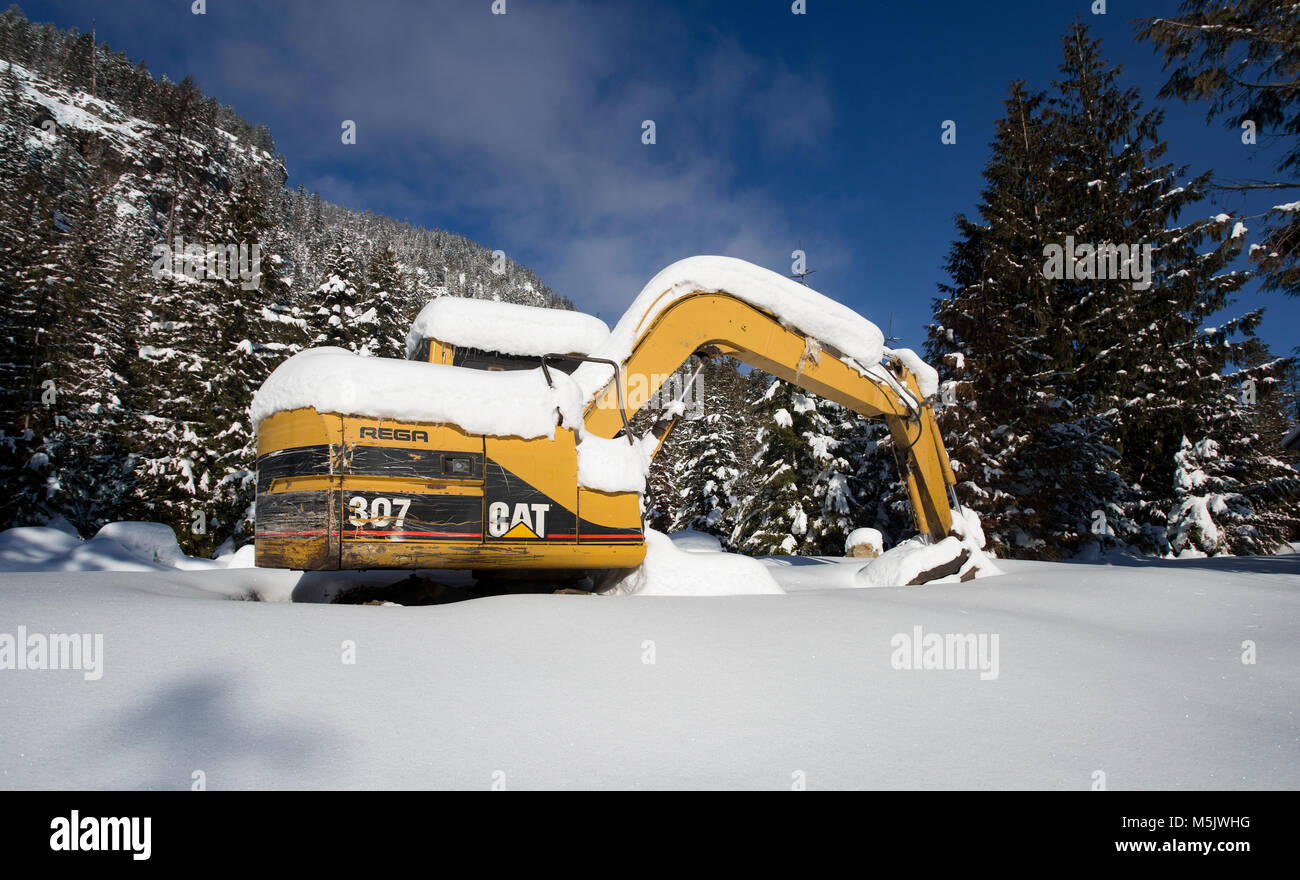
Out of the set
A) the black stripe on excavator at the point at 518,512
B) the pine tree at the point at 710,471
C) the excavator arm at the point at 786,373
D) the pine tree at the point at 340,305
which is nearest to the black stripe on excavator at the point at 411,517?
the black stripe on excavator at the point at 518,512

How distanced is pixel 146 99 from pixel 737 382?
114 m

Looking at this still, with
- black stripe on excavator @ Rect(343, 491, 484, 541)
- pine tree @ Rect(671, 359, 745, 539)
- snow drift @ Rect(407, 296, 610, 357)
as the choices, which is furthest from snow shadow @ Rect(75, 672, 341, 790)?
pine tree @ Rect(671, 359, 745, 539)

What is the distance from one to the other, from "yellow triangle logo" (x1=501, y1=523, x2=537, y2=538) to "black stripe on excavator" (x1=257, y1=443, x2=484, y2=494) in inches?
20.4

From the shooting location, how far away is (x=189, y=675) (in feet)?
8.68

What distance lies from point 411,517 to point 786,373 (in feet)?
15.1

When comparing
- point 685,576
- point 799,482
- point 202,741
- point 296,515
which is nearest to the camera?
point 202,741

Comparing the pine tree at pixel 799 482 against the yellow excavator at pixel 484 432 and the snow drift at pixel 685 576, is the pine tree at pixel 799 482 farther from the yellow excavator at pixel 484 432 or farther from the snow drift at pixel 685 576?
the snow drift at pixel 685 576

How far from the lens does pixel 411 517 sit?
199 inches

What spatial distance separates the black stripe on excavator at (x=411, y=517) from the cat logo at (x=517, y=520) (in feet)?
0.33

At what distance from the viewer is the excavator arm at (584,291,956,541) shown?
6.63 m

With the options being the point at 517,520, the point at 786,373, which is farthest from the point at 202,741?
the point at 786,373

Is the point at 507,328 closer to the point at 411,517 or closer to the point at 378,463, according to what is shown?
the point at 378,463

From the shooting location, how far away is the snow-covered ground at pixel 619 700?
2.11m
